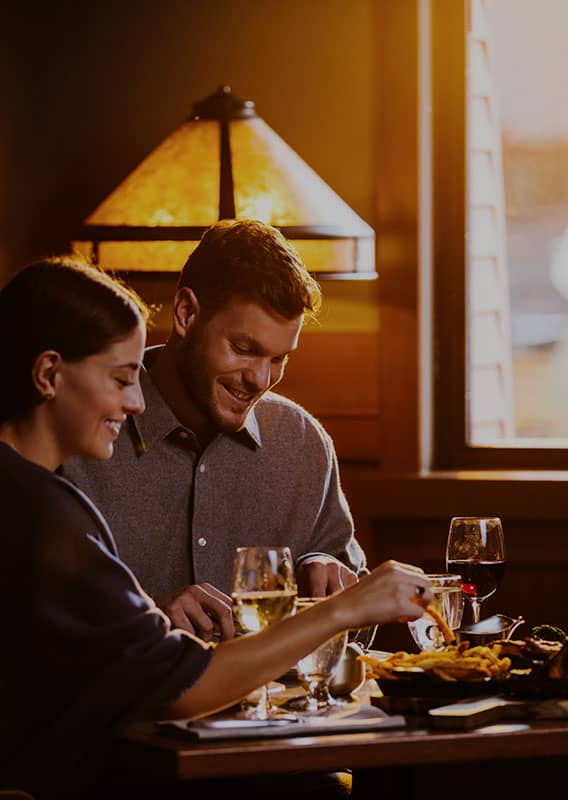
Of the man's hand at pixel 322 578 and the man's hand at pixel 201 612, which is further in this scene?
the man's hand at pixel 322 578

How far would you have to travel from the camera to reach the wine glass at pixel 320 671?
182 centimetres

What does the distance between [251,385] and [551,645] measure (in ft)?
2.27

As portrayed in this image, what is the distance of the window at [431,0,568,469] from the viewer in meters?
3.75

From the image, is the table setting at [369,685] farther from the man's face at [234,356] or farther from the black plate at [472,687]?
the man's face at [234,356]

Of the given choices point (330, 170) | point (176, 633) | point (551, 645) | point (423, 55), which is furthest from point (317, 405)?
point (176, 633)

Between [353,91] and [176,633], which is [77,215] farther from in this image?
[176,633]

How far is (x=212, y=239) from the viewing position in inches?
100

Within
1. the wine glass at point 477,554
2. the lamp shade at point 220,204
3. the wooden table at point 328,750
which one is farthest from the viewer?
the lamp shade at point 220,204

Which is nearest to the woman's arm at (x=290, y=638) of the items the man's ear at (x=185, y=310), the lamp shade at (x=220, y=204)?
the man's ear at (x=185, y=310)

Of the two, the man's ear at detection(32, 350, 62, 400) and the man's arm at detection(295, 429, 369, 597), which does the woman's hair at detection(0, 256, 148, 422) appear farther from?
the man's arm at detection(295, 429, 369, 597)

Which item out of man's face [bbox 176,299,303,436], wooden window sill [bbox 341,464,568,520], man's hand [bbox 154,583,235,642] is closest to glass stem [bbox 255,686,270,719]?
man's hand [bbox 154,583,235,642]

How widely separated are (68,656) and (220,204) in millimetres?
1517

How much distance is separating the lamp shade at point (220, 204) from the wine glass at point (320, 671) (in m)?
1.32

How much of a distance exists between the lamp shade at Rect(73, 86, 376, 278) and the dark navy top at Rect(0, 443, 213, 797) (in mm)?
1365
